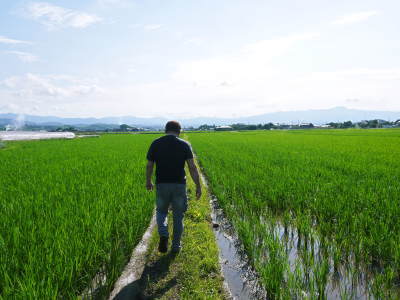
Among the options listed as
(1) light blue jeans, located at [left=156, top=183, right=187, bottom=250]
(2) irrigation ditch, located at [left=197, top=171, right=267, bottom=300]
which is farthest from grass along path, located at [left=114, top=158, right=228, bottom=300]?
(1) light blue jeans, located at [left=156, top=183, right=187, bottom=250]

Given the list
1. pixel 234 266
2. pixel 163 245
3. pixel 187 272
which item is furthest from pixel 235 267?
pixel 163 245

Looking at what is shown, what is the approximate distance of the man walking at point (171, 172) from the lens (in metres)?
3.21

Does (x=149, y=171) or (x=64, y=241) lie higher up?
(x=149, y=171)

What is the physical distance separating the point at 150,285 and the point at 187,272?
0.44 metres

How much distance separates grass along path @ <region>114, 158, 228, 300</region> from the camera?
2.56 metres

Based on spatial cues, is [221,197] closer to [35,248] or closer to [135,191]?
[135,191]

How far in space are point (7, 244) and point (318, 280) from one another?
339 cm

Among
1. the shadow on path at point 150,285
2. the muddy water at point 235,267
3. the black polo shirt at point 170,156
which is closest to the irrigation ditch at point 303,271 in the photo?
the muddy water at point 235,267

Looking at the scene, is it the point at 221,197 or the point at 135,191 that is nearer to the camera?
the point at 135,191

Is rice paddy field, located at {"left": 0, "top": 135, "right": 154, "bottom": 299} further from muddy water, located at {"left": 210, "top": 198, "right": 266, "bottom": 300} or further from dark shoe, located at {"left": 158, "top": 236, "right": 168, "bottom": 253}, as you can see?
muddy water, located at {"left": 210, "top": 198, "right": 266, "bottom": 300}

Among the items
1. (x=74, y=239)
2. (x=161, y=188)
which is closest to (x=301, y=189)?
(x=161, y=188)

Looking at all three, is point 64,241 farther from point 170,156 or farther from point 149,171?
point 170,156

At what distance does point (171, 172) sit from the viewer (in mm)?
3258

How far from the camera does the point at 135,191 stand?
509 cm
